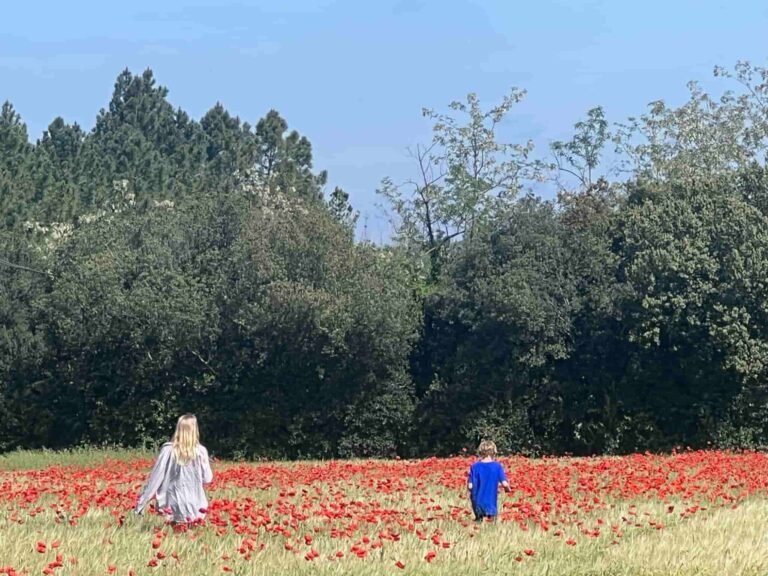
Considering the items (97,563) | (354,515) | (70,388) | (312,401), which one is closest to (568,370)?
(312,401)

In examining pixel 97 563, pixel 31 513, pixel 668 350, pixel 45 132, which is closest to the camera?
pixel 97 563

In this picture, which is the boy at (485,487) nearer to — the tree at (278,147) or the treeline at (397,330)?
the treeline at (397,330)

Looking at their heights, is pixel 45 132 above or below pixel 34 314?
above

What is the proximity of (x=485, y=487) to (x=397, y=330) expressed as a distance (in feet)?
86.5

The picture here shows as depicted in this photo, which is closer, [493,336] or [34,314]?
[493,336]

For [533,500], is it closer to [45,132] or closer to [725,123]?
[725,123]

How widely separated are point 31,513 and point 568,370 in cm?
2766

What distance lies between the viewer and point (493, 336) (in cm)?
4122

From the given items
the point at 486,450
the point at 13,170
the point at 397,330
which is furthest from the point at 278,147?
the point at 486,450

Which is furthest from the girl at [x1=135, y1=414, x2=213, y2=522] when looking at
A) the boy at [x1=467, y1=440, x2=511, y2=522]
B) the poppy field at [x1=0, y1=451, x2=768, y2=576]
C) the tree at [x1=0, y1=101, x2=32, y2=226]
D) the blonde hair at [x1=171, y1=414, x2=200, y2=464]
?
the tree at [x1=0, y1=101, x2=32, y2=226]

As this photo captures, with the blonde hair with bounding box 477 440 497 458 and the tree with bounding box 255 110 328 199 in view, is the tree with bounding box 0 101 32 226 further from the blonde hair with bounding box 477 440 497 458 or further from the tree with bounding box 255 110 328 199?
the blonde hair with bounding box 477 440 497 458

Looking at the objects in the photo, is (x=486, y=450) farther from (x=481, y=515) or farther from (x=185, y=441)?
(x=185, y=441)

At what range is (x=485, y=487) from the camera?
50.9 feet

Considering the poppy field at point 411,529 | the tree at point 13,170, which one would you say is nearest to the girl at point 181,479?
the poppy field at point 411,529
